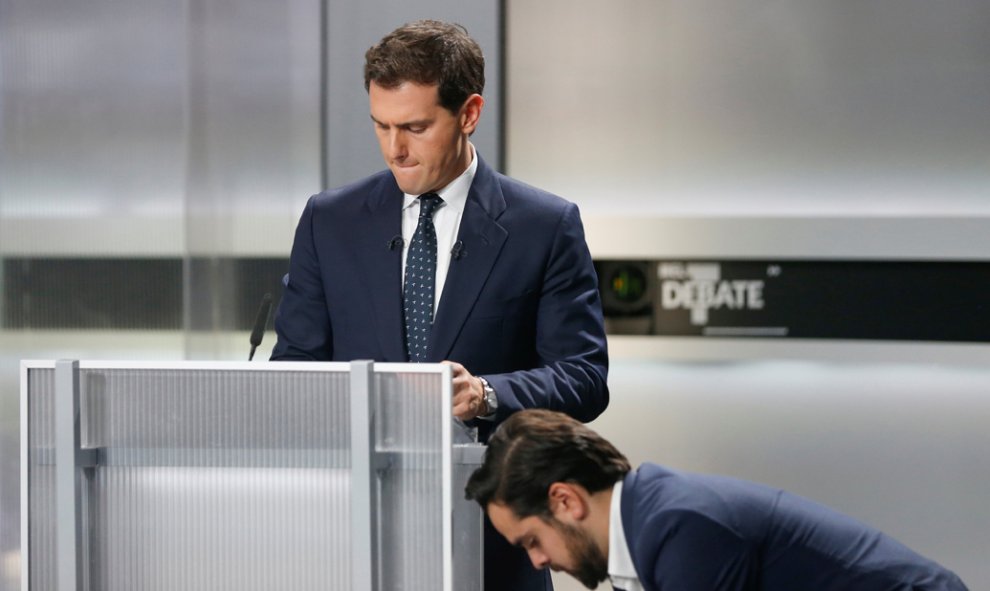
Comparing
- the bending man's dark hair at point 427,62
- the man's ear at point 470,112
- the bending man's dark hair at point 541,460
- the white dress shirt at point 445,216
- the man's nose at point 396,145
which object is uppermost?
the bending man's dark hair at point 427,62

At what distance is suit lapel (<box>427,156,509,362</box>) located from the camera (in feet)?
6.23

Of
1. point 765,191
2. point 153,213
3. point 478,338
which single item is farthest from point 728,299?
point 478,338

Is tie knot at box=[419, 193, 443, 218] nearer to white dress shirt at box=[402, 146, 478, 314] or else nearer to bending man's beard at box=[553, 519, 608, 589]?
white dress shirt at box=[402, 146, 478, 314]

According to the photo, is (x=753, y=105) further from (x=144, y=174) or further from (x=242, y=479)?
(x=242, y=479)

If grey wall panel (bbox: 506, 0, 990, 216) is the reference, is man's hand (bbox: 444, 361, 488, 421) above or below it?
below

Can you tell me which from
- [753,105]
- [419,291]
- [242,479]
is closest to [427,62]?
[419,291]

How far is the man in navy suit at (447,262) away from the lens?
1.86 m

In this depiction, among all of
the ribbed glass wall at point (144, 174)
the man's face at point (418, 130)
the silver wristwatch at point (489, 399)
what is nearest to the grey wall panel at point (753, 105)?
the ribbed glass wall at point (144, 174)

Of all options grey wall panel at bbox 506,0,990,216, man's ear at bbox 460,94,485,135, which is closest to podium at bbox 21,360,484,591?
man's ear at bbox 460,94,485,135

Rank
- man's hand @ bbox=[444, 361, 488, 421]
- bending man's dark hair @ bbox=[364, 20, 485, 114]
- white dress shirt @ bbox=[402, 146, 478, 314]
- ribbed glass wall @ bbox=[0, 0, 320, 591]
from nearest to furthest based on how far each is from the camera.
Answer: man's hand @ bbox=[444, 361, 488, 421]
bending man's dark hair @ bbox=[364, 20, 485, 114]
white dress shirt @ bbox=[402, 146, 478, 314]
ribbed glass wall @ bbox=[0, 0, 320, 591]

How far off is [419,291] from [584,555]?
471 millimetres

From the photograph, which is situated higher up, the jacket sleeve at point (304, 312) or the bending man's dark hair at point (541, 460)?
the jacket sleeve at point (304, 312)

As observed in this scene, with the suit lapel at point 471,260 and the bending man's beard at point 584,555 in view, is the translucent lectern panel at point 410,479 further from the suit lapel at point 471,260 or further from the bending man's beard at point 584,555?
the suit lapel at point 471,260

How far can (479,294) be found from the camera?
6.28 ft
